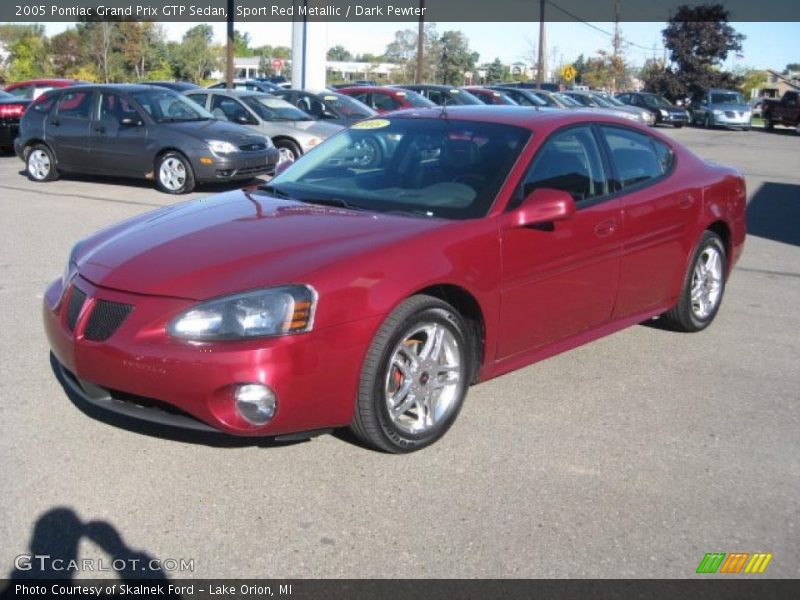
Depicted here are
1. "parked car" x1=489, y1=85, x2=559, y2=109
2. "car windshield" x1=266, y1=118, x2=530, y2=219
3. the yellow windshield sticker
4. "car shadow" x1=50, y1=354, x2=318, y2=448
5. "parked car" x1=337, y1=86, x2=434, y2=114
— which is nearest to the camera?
"car shadow" x1=50, y1=354, x2=318, y2=448

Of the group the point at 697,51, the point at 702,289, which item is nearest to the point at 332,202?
the point at 702,289

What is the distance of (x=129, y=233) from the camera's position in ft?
14.6

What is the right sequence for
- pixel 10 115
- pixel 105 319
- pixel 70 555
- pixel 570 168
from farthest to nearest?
1. pixel 10 115
2. pixel 570 168
3. pixel 105 319
4. pixel 70 555

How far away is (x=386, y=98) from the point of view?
2023cm

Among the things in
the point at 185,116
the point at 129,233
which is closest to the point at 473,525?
the point at 129,233

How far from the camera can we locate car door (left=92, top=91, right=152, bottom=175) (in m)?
12.9

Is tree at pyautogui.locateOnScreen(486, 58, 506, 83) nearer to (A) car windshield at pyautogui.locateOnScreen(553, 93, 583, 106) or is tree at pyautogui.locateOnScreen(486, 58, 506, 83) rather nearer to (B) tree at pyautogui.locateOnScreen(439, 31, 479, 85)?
(B) tree at pyautogui.locateOnScreen(439, 31, 479, 85)

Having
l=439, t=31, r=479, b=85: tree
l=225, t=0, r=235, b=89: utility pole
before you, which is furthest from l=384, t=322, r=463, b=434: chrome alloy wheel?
l=439, t=31, r=479, b=85: tree

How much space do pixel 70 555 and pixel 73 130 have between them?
37.8ft

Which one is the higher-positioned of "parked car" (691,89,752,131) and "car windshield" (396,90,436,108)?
"parked car" (691,89,752,131)

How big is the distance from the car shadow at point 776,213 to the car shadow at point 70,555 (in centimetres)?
914

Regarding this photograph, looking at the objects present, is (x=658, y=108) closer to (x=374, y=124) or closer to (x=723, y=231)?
(x=723, y=231)

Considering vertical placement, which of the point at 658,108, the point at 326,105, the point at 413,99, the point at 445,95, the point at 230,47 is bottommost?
the point at 326,105

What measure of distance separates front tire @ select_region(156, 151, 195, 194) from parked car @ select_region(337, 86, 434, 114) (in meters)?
7.80
